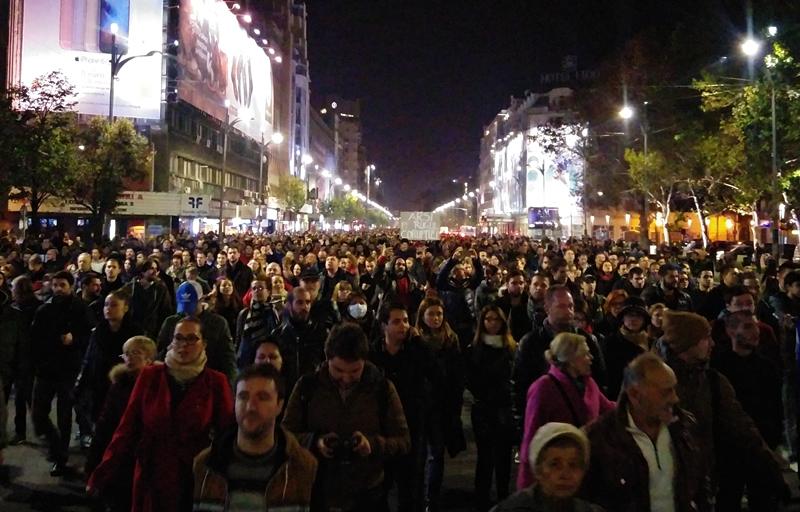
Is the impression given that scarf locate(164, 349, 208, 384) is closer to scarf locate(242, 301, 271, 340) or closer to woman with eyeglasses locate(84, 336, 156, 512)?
woman with eyeglasses locate(84, 336, 156, 512)

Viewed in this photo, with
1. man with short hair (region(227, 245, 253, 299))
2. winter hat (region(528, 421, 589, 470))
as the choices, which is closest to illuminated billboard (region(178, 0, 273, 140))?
man with short hair (region(227, 245, 253, 299))

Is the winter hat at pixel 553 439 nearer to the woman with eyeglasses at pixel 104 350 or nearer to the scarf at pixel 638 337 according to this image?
the scarf at pixel 638 337

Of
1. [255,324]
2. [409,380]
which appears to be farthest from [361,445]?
[255,324]

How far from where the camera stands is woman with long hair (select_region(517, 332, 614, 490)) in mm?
3885

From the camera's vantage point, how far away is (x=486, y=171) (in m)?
166

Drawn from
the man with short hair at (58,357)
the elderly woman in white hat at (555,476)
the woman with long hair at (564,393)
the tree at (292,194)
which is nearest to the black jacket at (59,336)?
the man with short hair at (58,357)

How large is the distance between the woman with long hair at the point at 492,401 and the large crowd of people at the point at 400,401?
0.01 m

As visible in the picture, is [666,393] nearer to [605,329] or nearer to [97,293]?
[605,329]

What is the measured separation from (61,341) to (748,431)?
20.1 ft

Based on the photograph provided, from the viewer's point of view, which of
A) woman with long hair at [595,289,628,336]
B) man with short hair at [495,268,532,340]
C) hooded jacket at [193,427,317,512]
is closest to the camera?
hooded jacket at [193,427,317,512]

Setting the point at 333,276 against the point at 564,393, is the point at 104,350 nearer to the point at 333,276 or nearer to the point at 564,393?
the point at 564,393

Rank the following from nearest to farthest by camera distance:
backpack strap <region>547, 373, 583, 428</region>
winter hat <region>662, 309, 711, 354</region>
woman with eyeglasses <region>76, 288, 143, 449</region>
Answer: backpack strap <region>547, 373, 583, 428</region>
winter hat <region>662, 309, 711, 354</region>
woman with eyeglasses <region>76, 288, 143, 449</region>

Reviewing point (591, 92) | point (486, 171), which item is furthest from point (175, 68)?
point (486, 171)

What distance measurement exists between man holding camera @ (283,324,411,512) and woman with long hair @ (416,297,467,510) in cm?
149
